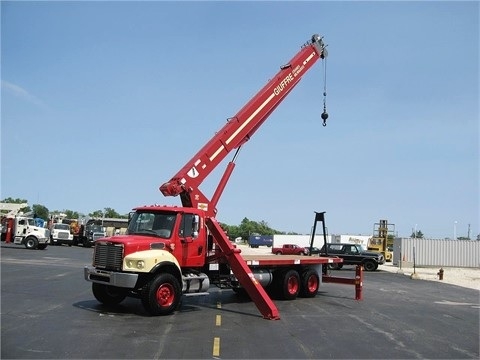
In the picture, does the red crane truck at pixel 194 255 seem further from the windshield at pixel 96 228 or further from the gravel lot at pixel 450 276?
the windshield at pixel 96 228

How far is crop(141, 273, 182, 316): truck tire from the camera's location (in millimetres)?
11336

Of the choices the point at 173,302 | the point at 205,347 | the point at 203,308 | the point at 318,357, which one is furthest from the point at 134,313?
the point at 318,357

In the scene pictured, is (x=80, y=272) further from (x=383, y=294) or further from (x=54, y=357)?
(x=54, y=357)

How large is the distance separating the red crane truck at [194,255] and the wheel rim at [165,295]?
2 centimetres

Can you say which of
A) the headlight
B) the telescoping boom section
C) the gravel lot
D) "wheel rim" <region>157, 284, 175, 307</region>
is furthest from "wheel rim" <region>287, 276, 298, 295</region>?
the gravel lot

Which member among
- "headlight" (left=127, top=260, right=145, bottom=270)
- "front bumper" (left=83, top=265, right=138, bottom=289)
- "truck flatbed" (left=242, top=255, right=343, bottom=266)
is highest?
"truck flatbed" (left=242, top=255, right=343, bottom=266)

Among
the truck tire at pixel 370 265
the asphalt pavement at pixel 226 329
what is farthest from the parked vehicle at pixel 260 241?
the asphalt pavement at pixel 226 329

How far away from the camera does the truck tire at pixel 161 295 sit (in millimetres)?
11336

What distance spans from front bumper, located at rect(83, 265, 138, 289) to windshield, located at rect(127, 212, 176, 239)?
1505 mm

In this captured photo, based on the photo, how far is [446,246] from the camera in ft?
152

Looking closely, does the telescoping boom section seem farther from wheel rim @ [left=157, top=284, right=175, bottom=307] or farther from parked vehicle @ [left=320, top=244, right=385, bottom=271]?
parked vehicle @ [left=320, top=244, right=385, bottom=271]

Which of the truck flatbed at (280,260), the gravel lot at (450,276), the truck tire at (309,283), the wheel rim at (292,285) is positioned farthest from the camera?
the gravel lot at (450,276)

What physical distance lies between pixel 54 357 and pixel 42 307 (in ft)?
16.6

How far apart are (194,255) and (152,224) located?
4.54ft
